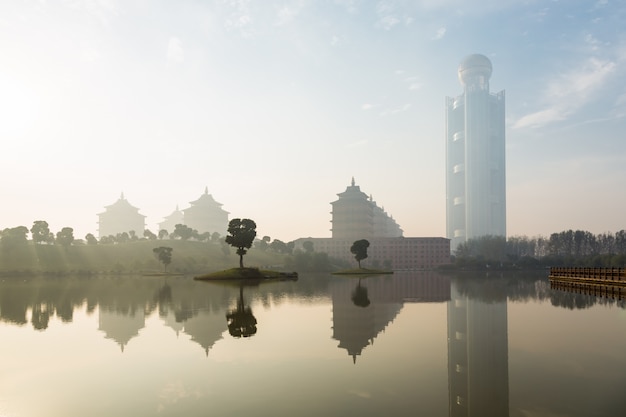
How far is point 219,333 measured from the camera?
2380cm

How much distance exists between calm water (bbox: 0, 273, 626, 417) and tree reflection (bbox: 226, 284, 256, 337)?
0.16 m

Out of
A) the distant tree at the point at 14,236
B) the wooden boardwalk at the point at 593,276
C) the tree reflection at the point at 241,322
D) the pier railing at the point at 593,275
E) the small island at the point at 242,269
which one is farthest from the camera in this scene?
the distant tree at the point at 14,236

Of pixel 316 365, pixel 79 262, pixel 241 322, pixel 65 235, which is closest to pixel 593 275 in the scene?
pixel 241 322

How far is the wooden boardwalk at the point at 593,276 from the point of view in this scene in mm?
59181

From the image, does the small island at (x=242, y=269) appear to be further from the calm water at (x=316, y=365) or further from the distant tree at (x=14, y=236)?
the distant tree at (x=14, y=236)

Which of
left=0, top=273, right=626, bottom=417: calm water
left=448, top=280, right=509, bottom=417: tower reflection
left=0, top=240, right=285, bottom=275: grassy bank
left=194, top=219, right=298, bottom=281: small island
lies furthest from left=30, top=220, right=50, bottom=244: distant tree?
left=448, top=280, right=509, bottom=417: tower reflection

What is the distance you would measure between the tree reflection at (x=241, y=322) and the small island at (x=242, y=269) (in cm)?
5777

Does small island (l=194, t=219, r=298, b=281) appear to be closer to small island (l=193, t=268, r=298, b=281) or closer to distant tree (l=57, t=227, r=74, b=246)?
small island (l=193, t=268, r=298, b=281)

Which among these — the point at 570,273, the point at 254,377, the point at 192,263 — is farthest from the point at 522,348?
the point at 192,263

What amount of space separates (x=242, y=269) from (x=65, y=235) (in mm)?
118338

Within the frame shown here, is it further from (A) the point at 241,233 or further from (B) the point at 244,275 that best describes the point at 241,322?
(A) the point at 241,233

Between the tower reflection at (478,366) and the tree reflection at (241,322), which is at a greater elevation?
the tower reflection at (478,366)

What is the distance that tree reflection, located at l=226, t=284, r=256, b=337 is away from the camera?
79.3 ft

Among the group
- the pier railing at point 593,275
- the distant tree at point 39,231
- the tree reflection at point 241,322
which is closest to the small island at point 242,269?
the pier railing at point 593,275
